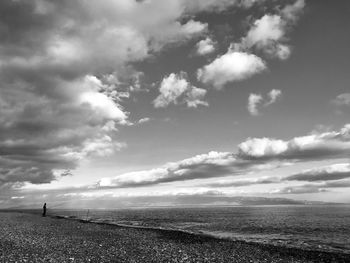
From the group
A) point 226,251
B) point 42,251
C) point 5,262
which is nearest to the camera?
point 5,262

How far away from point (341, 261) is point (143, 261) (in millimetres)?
18677

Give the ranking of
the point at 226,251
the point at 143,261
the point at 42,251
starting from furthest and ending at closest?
the point at 226,251 < the point at 42,251 < the point at 143,261

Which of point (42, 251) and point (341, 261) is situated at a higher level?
point (42, 251)

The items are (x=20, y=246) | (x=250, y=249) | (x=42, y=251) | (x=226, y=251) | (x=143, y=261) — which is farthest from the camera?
(x=250, y=249)

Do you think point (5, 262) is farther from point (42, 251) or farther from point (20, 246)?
point (20, 246)

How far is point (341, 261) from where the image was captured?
93.1ft

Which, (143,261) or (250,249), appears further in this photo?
(250,249)

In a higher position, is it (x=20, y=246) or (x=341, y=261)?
(x=20, y=246)

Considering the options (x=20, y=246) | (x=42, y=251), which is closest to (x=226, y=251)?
(x=42, y=251)

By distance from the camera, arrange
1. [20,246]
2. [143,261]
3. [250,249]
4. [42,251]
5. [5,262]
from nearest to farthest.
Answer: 1. [5,262]
2. [143,261]
3. [42,251]
4. [20,246]
5. [250,249]

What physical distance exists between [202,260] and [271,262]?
5992 mm

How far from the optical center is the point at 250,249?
110ft

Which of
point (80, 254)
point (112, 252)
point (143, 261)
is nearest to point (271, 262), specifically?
point (143, 261)

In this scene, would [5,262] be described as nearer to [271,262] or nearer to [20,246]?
[20,246]
